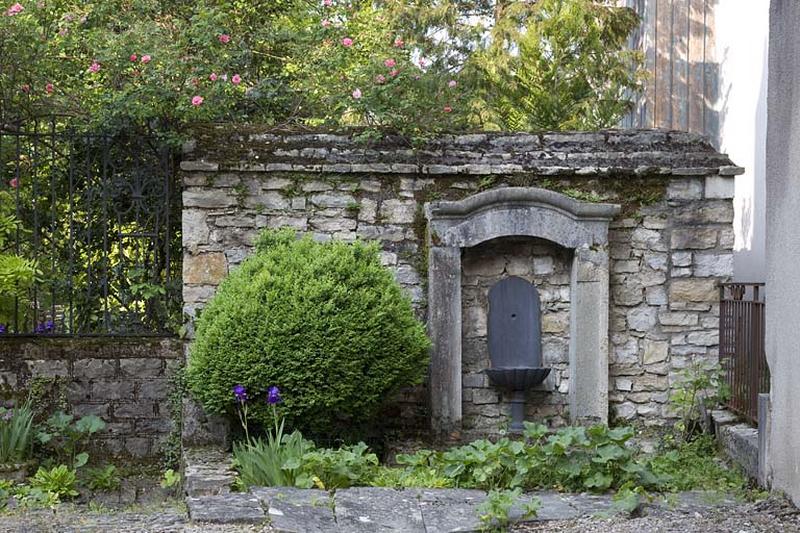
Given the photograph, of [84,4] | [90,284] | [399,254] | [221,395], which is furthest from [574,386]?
[84,4]

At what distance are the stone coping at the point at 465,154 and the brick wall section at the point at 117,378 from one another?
139 centimetres

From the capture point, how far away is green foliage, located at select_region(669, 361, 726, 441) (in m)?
7.66

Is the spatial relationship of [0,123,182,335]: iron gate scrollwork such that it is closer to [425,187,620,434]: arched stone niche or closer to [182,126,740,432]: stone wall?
[182,126,740,432]: stone wall

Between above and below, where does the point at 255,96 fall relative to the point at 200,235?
above

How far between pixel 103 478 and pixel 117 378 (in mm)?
755

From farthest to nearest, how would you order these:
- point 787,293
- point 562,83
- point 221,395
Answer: point 562,83
point 221,395
point 787,293

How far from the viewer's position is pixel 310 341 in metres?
6.73

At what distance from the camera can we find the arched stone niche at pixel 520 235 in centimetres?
→ 774

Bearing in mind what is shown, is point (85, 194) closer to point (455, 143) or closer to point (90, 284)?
point (90, 284)

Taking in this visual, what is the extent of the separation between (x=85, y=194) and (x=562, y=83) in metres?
7.83

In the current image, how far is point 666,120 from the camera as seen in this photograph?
14742 mm

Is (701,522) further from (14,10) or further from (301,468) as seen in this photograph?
(14,10)

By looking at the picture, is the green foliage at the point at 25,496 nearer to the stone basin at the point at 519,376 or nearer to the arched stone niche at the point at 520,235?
the arched stone niche at the point at 520,235

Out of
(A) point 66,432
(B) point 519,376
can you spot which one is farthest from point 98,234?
(B) point 519,376
